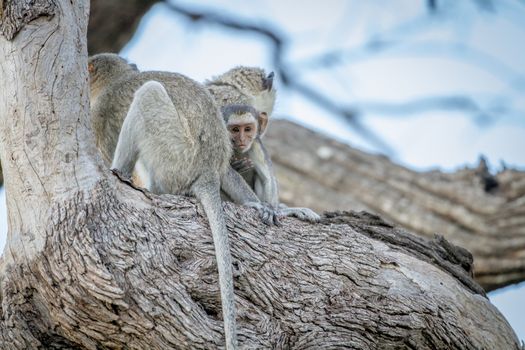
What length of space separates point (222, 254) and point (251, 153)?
6.82ft

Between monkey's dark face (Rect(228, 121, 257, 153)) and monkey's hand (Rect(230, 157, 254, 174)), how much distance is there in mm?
82

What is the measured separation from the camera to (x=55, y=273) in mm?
4133

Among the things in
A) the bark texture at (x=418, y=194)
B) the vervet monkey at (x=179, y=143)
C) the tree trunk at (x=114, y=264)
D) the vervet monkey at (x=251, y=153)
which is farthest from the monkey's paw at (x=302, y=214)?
the bark texture at (x=418, y=194)

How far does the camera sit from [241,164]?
6395 millimetres

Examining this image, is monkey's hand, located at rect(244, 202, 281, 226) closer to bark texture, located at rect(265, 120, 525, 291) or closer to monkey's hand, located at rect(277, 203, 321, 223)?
monkey's hand, located at rect(277, 203, 321, 223)

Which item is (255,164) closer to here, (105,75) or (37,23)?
(105,75)

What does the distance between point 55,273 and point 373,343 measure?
201 cm

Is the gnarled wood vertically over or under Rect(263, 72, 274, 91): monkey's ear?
under

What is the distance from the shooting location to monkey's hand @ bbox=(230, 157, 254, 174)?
21.0 feet

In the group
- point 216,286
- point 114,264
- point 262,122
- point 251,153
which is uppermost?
point 262,122

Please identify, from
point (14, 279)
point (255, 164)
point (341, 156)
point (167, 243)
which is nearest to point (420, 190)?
point (341, 156)

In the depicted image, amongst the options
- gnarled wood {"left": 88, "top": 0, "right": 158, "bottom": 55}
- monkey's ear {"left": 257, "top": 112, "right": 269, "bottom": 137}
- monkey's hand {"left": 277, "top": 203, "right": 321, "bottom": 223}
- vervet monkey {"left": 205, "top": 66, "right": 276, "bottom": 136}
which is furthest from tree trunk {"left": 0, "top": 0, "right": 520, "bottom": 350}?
gnarled wood {"left": 88, "top": 0, "right": 158, "bottom": 55}

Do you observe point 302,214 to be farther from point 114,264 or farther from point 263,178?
point 114,264

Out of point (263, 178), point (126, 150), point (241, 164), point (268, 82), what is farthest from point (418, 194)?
point (126, 150)
